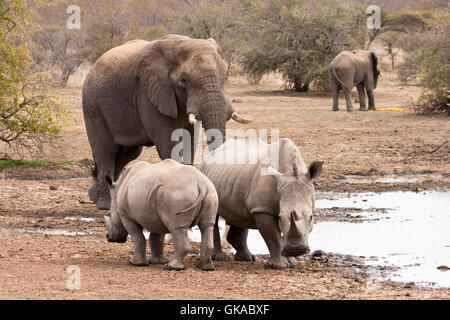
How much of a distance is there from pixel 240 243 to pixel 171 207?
4.03 feet

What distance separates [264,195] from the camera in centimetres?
751

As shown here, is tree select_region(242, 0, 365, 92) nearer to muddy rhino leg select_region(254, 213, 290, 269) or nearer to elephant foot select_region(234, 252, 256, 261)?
elephant foot select_region(234, 252, 256, 261)

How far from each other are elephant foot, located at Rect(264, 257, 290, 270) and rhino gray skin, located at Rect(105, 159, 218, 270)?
20.0 inches

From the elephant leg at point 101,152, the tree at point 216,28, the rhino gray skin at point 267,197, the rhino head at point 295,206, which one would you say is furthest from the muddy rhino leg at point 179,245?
the tree at point 216,28

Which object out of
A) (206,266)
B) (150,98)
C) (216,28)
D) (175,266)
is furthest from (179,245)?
(216,28)

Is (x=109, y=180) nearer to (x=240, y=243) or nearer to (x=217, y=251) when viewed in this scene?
(x=217, y=251)

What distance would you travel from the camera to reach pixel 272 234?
7.50 metres

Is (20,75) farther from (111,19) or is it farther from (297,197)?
(111,19)

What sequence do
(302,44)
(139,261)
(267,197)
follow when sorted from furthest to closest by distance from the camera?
(302,44) < (139,261) < (267,197)

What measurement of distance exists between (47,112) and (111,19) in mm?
23020

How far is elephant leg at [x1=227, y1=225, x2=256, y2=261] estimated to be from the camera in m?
8.15

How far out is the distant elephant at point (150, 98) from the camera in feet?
32.8

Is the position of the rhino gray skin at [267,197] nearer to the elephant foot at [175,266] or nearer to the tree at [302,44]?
the elephant foot at [175,266]
